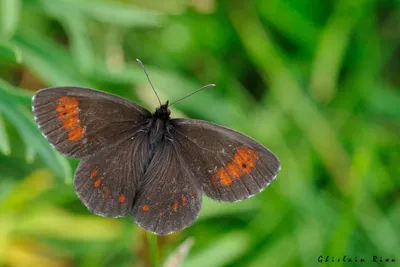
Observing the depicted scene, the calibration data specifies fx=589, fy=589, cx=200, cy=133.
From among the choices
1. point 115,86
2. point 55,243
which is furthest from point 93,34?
point 55,243

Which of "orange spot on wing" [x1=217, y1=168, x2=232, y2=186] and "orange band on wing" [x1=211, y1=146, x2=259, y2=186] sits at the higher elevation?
"orange band on wing" [x1=211, y1=146, x2=259, y2=186]

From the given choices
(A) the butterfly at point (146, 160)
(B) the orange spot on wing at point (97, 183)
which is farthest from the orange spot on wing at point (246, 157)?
(B) the orange spot on wing at point (97, 183)

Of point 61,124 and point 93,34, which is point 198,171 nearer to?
point 61,124

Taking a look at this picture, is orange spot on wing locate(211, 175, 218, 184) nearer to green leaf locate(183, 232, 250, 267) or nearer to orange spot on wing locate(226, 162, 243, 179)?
orange spot on wing locate(226, 162, 243, 179)

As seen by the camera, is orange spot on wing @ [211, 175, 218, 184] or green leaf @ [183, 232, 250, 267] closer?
orange spot on wing @ [211, 175, 218, 184]

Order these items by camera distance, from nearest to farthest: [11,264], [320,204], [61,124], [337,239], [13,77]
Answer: [61,124] → [337,239] → [11,264] → [320,204] → [13,77]

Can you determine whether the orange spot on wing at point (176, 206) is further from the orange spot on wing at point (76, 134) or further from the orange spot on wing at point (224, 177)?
the orange spot on wing at point (76, 134)

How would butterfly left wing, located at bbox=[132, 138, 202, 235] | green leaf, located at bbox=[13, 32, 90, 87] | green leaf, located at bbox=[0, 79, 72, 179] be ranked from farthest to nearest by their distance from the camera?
green leaf, located at bbox=[13, 32, 90, 87] < green leaf, located at bbox=[0, 79, 72, 179] < butterfly left wing, located at bbox=[132, 138, 202, 235]

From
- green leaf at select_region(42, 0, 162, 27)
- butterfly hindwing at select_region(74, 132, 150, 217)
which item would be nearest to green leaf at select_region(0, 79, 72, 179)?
butterfly hindwing at select_region(74, 132, 150, 217)
